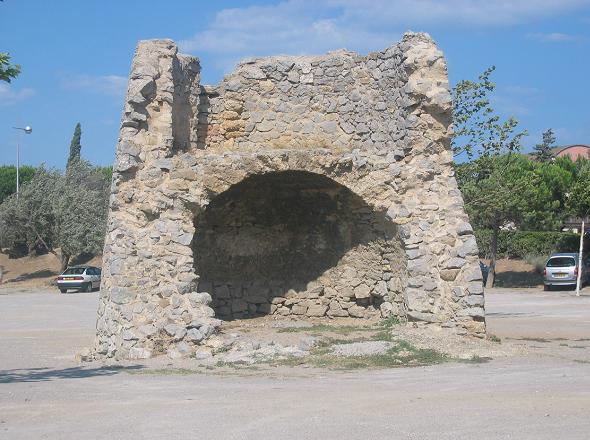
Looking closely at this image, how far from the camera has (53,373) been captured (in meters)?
11.4

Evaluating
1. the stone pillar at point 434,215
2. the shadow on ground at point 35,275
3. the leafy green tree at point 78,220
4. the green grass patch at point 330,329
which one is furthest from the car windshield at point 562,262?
the shadow on ground at point 35,275

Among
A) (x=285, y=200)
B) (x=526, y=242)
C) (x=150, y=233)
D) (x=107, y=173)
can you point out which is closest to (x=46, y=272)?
(x=107, y=173)

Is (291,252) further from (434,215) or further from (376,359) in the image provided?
(376,359)

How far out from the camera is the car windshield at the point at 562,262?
108ft

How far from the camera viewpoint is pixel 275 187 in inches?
667

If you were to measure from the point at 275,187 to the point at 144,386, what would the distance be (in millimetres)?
7854

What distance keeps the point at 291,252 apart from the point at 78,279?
22.2 meters

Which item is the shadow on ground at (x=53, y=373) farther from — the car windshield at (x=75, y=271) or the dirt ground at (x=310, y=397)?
the car windshield at (x=75, y=271)

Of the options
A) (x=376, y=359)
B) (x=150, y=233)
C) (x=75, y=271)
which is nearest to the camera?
(x=376, y=359)

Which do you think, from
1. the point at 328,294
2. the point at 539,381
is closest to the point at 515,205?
the point at 328,294

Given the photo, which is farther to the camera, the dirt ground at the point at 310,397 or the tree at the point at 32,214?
the tree at the point at 32,214

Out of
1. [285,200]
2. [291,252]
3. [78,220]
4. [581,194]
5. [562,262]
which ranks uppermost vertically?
[581,194]

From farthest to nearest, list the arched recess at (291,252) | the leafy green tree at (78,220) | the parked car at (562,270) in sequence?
the leafy green tree at (78,220), the parked car at (562,270), the arched recess at (291,252)

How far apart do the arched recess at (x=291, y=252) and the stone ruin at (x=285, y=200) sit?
30 millimetres
